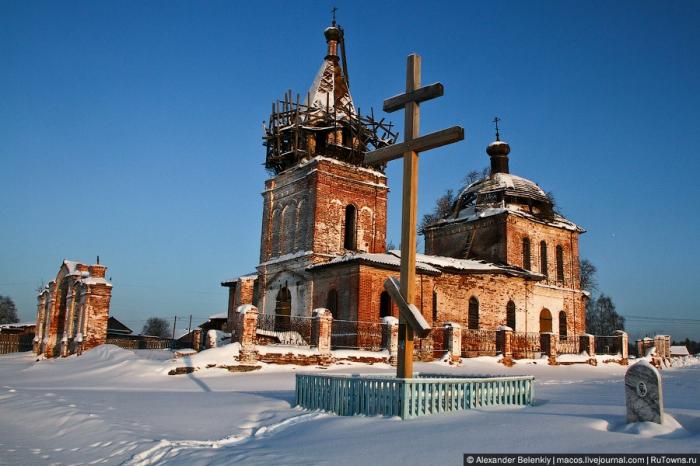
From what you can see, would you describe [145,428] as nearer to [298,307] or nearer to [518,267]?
[298,307]

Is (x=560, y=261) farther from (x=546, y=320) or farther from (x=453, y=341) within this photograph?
(x=453, y=341)

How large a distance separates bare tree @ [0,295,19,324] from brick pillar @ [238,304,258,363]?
65.2 m

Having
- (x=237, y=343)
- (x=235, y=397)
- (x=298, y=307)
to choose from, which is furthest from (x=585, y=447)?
(x=298, y=307)

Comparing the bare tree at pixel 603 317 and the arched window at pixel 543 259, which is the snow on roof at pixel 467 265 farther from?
the bare tree at pixel 603 317

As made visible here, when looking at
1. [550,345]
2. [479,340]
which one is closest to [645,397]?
[550,345]

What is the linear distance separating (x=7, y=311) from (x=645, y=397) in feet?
276

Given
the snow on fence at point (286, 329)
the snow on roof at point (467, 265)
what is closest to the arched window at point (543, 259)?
the snow on roof at point (467, 265)

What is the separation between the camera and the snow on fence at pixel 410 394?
7.23 meters

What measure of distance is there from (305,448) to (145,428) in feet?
9.83

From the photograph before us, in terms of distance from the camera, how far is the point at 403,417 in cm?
707

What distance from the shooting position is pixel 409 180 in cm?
865

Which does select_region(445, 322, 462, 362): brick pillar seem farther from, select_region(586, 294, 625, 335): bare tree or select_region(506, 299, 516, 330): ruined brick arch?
select_region(586, 294, 625, 335): bare tree

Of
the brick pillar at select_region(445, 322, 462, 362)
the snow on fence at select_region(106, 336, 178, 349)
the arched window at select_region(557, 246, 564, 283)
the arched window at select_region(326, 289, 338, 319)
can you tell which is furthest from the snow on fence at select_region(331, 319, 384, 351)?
the arched window at select_region(557, 246, 564, 283)

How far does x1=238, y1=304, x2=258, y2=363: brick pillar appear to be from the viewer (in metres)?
16.3
